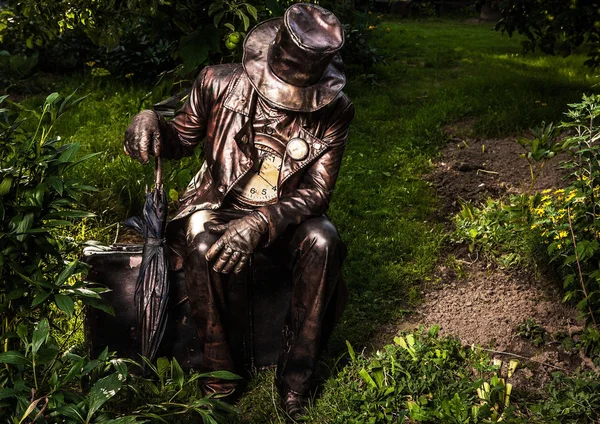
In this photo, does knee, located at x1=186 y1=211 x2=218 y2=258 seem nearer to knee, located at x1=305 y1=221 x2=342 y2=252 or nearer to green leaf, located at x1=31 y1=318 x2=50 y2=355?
knee, located at x1=305 y1=221 x2=342 y2=252

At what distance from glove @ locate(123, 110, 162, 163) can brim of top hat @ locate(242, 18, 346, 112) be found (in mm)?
479

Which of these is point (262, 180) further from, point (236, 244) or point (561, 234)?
point (561, 234)

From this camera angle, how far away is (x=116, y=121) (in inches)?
288

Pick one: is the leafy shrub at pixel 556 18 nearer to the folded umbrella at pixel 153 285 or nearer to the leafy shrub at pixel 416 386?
the leafy shrub at pixel 416 386

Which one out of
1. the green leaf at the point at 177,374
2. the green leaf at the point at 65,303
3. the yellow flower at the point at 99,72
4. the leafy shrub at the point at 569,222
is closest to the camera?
the green leaf at the point at 65,303

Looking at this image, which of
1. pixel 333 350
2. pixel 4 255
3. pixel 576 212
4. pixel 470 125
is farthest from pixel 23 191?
pixel 470 125

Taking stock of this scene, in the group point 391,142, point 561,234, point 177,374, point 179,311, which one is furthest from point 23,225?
point 391,142

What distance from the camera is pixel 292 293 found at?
3.81m

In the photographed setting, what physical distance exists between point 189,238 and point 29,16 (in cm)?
214

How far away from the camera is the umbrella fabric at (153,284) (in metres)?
3.81

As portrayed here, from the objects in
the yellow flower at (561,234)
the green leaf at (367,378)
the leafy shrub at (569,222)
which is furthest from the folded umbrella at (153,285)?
the yellow flower at (561,234)

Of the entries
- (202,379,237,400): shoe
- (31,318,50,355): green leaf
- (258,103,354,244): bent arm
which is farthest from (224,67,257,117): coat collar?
(31,318,50,355): green leaf

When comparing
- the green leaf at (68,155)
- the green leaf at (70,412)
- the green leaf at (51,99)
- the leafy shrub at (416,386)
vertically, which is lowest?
the leafy shrub at (416,386)

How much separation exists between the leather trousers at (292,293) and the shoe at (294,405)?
0.09ft
